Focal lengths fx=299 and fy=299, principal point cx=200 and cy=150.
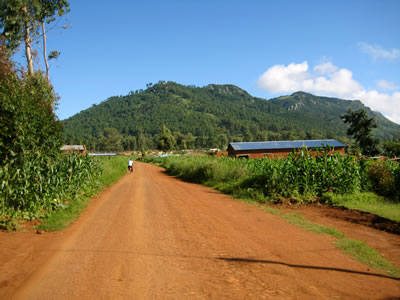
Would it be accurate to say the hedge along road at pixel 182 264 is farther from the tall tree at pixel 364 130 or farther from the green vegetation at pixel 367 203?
the tall tree at pixel 364 130

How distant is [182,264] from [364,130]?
63.6 metres

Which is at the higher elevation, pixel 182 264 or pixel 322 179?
pixel 322 179

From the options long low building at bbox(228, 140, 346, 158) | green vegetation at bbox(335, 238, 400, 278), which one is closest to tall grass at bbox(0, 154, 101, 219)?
green vegetation at bbox(335, 238, 400, 278)

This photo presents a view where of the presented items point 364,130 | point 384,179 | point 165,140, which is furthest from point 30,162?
point 165,140

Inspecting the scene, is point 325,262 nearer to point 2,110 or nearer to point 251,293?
point 251,293

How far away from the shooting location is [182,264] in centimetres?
539

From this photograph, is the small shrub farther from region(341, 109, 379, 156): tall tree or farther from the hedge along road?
region(341, 109, 379, 156): tall tree

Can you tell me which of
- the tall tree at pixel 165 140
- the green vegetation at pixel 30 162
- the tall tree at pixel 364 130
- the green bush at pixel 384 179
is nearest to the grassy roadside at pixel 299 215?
the green bush at pixel 384 179

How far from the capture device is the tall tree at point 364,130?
2283 inches

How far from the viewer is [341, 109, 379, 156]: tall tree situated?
58000mm

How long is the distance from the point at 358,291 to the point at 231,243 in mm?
2853

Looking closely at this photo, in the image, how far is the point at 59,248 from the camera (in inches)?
257

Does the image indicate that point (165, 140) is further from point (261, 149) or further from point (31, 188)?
point (31, 188)

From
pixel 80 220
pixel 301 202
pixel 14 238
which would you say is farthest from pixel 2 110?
pixel 301 202
